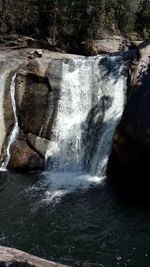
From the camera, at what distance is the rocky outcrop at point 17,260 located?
5.20 m

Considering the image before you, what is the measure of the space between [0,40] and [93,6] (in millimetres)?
5733

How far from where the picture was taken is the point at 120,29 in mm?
25000

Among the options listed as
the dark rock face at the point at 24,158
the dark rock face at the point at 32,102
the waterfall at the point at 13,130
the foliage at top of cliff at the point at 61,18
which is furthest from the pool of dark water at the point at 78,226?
the foliage at top of cliff at the point at 61,18

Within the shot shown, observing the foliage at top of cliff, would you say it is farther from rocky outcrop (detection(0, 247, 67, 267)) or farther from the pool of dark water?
rocky outcrop (detection(0, 247, 67, 267))

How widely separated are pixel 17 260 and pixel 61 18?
2002cm

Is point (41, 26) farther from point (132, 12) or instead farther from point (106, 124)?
point (106, 124)

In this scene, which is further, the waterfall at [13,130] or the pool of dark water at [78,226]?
the waterfall at [13,130]

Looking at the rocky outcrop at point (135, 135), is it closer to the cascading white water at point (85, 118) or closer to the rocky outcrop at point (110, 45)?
the cascading white water at point (85, 118)

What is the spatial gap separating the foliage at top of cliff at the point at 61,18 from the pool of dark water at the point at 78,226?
487 inches

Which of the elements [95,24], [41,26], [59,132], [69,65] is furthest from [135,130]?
[41,26]

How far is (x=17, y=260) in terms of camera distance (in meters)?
5.38

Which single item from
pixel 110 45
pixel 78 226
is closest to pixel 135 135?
pixel 78 226

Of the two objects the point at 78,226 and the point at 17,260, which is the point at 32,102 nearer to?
the point at 78,226

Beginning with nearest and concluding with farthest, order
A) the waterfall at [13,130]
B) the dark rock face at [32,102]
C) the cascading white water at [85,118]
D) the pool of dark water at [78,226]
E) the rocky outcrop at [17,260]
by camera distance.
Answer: the rocky outcrop at [17,260], the pool of dark water at [78,226], the cascading white water at [85,118], the waterfall at [13,130], the dark rock face at [32,102]
